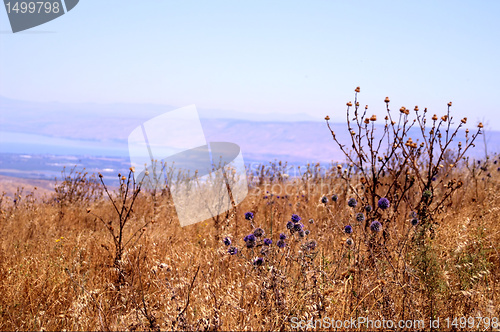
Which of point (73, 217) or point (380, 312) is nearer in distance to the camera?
point (380, 312)

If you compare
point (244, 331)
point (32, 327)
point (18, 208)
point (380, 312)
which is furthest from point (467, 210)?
point (18, 208)

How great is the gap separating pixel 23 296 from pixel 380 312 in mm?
2329

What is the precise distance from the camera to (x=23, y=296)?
8.85ft

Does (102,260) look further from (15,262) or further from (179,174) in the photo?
(179,174)

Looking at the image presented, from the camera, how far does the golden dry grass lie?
2174mm

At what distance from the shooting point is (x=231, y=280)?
3006 mm

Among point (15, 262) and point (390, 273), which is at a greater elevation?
point (15, 262)

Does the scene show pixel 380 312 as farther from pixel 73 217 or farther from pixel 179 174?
pixel 179 174

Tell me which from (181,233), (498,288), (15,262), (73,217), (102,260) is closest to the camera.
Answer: (498,288)

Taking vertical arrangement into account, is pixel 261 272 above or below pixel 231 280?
above

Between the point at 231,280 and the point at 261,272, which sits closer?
the point at 261,272

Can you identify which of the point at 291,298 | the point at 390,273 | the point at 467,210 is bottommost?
the point at 467,210

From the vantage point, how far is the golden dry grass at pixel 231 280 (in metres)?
2.17

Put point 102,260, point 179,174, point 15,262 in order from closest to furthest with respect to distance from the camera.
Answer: point 15,262 → point 102,260 → point 179,174
